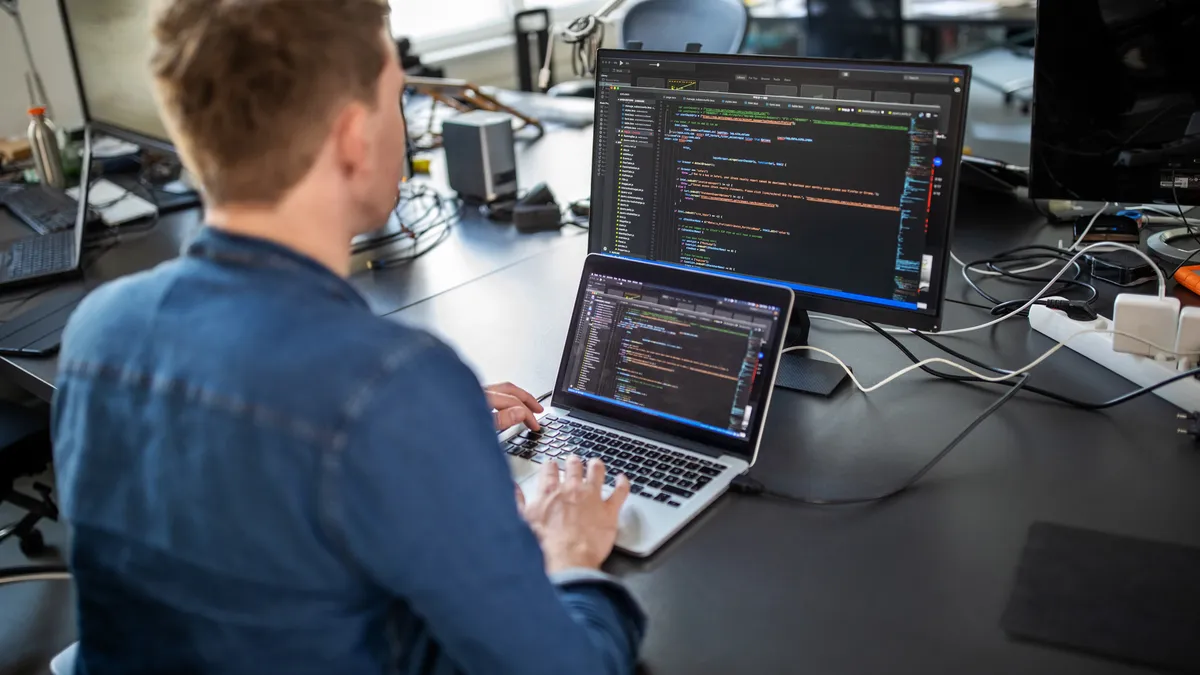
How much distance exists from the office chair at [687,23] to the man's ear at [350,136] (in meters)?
2.57

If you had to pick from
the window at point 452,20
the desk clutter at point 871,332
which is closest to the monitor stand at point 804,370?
the desk clutter at point 871,332

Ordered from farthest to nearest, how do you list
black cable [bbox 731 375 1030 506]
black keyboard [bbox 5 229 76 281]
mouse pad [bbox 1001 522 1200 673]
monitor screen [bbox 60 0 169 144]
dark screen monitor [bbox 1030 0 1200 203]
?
monitor screen [bbox 60 0 169 144] → black keyboard [bbox 5 229 76 281] → dark screen monitor [bbox 1030 0 1200 203] → black cable [bbox 731 375 1030 506] → mouse pad [bbox 1001 522 1200 673]

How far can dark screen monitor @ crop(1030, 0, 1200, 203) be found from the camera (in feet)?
5.24

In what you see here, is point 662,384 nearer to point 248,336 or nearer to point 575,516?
point 575,516

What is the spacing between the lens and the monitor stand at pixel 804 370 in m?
1.36

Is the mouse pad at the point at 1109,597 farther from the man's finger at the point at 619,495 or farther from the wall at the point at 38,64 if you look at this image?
the wall at the point at 38,64

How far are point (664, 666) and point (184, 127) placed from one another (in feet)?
2.00

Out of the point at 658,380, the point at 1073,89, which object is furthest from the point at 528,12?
the point at 658,380

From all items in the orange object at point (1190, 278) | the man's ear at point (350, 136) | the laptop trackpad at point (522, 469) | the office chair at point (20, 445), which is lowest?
the office chair at point (20, 445)

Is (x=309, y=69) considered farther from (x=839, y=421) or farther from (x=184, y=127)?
(x=839, y=421)


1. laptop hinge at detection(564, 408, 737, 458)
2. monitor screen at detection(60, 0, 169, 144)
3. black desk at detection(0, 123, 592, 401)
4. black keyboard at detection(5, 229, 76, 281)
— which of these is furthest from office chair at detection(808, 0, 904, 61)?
laptop hinge at detection(564, 408, 737, 458)

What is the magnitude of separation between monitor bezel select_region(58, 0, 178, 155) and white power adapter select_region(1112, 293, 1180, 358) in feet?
6.95

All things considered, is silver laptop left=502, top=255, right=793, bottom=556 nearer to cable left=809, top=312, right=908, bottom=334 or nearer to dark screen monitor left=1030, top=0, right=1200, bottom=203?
cable left=809, top=312, right=908, bottom=334

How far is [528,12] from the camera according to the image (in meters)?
4.38
